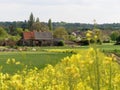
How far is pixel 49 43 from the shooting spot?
12650 cm

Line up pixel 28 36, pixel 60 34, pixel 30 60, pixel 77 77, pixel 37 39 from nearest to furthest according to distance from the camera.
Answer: pixel 77 77 → pixel 30 60 → pixel 37 39 → pixel 28 36 → pixel 60 34

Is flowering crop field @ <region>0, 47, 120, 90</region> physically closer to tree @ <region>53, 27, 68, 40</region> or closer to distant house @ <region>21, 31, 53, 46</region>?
distant house @ <region>21, 31, 53, 46</region>

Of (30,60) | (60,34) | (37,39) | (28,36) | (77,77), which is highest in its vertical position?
(77,77)

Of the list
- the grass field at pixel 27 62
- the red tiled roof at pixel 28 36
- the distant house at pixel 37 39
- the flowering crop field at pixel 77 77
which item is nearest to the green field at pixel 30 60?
the grass field at pixel 27 62

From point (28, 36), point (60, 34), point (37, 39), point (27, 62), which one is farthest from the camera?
point (60, 34)

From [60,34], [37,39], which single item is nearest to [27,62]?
[37,39]

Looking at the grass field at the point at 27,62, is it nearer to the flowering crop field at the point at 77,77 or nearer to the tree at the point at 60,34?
the flowering crop field at the point at 77,77

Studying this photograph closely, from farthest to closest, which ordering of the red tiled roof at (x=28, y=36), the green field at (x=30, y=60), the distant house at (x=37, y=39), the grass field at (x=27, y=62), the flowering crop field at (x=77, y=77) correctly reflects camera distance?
the red tiled roof at (x=28, y=36) → the distant house at (x=37, y=39) → the green field at (x=30, y=60) → the grass field at (x=27, y=62) → the flowering crop field at (x=77, y=77)

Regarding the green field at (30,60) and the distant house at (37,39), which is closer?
the green field at (30,60)

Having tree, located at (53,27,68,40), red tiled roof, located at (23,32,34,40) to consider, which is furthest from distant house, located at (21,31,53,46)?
tree, located at (53,27,68,40)

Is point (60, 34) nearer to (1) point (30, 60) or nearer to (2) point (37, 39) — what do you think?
(2) point (37, 39)

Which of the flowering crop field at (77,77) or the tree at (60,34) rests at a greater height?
the flowering crop field at (77,77)

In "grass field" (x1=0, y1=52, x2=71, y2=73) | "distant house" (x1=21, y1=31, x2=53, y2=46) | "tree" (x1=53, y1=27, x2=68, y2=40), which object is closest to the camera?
"grass field" (x1=0, y1=52, x2=71, y2=73)

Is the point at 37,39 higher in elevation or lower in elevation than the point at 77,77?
lower
